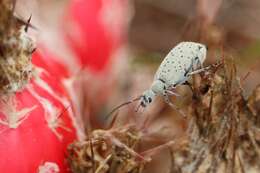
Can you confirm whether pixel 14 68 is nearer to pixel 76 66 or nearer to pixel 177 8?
pixel 76 66

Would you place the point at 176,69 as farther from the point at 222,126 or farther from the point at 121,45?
the point at 121,45

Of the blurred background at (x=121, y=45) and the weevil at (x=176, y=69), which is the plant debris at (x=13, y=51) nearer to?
the weevil at (x=176, y=69)

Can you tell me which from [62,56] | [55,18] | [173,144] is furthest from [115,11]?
[173,144]

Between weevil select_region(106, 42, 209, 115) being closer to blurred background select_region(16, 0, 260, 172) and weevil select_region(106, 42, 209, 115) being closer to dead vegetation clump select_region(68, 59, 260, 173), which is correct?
dead vegetation clump select_region(68, 59, 260, 173)

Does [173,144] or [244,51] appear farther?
[244,51]

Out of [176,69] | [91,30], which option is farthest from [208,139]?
[91,30]

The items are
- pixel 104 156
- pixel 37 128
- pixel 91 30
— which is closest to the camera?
pixel 37 128
